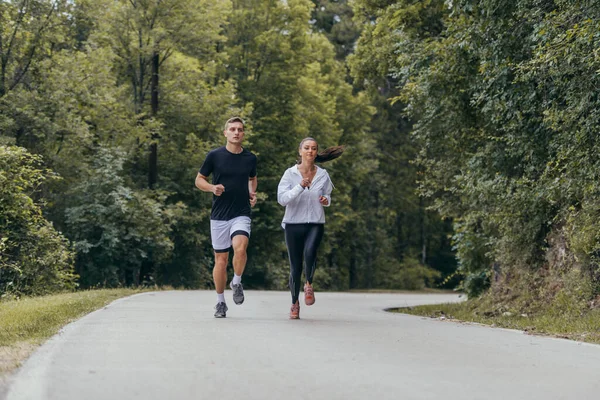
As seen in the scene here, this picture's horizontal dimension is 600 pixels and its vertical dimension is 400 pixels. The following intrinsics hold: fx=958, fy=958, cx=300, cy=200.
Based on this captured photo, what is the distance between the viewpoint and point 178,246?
122 ft

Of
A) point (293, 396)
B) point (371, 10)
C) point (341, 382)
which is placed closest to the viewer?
point (293, 396)

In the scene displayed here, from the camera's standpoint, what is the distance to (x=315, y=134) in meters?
43.6

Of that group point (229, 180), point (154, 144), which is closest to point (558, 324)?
point (229, 180)

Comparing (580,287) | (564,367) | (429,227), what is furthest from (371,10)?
(429,227)

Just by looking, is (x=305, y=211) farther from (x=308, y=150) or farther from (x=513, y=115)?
(x=513, y=115)

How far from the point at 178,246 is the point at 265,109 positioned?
8.14 metres

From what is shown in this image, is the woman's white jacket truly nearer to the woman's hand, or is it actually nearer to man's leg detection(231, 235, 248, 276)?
the woman's hand

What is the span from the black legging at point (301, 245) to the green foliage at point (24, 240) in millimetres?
9216

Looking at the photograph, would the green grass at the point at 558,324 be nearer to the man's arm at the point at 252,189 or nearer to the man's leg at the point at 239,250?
the man's leg at the point at 239,250

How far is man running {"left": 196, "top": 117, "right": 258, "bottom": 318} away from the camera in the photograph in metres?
11.2

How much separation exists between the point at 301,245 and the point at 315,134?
32.4 m

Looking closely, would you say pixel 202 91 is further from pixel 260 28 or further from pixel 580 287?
pixel 580 287

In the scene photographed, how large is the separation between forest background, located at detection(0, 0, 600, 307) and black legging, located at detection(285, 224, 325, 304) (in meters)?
3.41

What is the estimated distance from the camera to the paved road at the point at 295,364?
5617 millimetres
